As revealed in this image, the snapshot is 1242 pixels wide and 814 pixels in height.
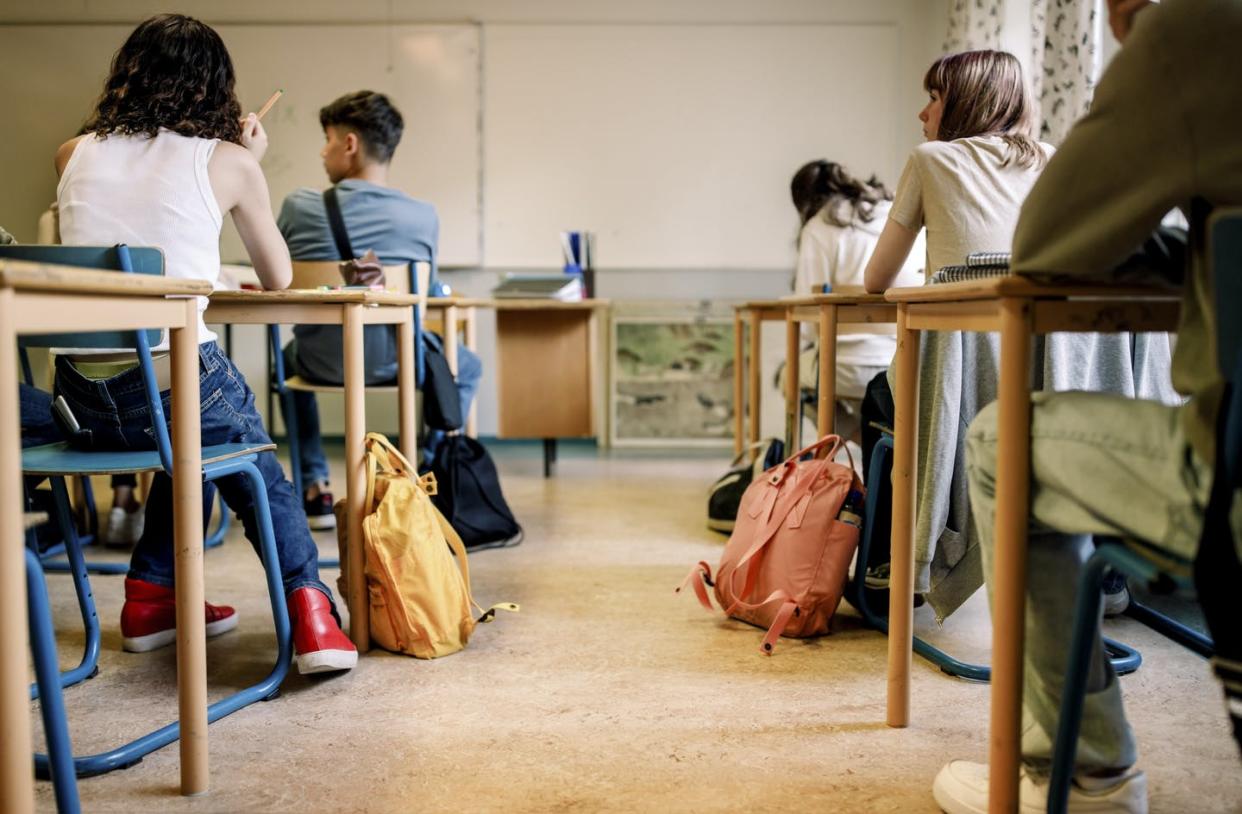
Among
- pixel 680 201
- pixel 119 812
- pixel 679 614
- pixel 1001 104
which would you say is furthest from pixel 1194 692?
pixel 680 201

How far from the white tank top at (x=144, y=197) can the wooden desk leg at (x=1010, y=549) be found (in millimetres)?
1240

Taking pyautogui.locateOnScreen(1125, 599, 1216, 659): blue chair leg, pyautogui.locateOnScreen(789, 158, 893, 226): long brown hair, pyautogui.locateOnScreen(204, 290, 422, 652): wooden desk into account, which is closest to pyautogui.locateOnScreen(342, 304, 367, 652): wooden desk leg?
pyautogui.locateOnScreen(204, 290, 422, 652): wooden desk

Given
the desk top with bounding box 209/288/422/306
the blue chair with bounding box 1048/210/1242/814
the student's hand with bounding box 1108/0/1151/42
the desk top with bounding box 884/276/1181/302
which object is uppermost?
the student's hand with bounding box 1108/0/1151/42

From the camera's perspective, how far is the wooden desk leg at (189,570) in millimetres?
1383

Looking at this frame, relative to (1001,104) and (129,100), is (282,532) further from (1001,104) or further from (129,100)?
(1001,104)

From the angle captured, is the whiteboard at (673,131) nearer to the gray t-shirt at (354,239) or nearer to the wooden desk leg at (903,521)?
the gray t-shirt at (354,239)

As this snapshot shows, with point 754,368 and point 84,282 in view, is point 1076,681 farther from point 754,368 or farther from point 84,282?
point 754,368

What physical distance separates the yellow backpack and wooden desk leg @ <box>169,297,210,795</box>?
56 centimetres

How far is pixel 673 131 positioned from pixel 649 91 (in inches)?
8.9

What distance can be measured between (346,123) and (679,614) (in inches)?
70.2

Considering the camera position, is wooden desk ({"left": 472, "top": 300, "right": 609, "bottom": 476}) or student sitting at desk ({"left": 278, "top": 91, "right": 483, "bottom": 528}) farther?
wooden desk ({"left": 472, "top": 300, "right": 609, "bottom": 476})

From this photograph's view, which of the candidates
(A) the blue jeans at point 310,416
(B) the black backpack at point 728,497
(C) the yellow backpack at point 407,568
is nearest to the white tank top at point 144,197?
(C) the yellow backpack at point 407,568

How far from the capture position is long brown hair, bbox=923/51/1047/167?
A: 6.73 feet

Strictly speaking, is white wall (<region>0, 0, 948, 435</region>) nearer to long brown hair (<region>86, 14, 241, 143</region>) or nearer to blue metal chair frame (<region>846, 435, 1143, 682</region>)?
blue metal chair frame (<region>846, 435, 1143, 682</region>)
